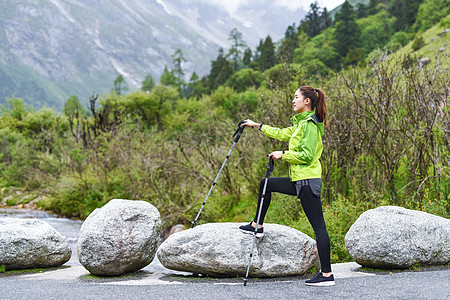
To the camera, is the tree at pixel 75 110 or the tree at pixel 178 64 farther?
the tree at pixel 178 64

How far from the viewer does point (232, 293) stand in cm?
409

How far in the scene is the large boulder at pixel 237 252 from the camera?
4.93 meters

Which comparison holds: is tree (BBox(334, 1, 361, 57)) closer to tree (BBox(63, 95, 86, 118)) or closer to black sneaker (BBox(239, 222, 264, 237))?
tree (BBox(63, 95, 86, 118))

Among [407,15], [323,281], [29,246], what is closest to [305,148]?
[323,281]

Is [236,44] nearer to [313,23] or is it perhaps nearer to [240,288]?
[313,23]

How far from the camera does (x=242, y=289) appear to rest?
4289mm

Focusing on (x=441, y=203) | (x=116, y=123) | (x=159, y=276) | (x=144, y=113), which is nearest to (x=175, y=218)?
(x=159, y=276)

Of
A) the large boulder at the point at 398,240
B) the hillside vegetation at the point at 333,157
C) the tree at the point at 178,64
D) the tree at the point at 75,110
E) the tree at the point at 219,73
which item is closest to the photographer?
the large boulder at the point at 398,240

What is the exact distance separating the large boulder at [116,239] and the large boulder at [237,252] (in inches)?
22.4

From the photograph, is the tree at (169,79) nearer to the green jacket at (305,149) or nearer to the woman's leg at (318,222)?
the green jacket at (305,149)

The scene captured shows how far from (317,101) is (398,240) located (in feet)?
7.17

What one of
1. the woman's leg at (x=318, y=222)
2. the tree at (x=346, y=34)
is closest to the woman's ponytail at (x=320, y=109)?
the woman's leg at (x=318, y=222)

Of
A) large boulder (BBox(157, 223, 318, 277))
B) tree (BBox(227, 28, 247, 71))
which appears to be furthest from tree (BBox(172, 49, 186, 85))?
large boulder (BBox(157, 223, 318, 277))

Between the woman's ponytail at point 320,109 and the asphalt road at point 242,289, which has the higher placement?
the woman's ponytail at point 320,109
